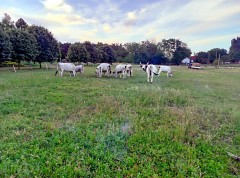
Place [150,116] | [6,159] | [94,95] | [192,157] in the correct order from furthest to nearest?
[94,95] < [150,116] < [192,157] < [6,159]

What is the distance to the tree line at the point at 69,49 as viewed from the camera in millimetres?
24688

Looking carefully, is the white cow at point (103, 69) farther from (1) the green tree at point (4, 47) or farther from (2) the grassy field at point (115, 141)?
(2) the grassy field at point (115, 141)

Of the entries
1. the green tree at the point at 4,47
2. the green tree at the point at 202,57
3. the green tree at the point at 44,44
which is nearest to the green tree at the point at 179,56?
the green tree at the point at 202,57

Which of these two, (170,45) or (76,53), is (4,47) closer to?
(76,53)

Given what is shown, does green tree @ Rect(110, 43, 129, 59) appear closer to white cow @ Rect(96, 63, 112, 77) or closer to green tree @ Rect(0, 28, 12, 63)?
green tree @ Rect(0, 28, 12, 63)

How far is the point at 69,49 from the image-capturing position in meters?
38.3

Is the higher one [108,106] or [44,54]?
[44,54]

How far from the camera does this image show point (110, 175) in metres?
3.08

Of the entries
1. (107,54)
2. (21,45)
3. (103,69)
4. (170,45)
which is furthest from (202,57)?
(21,45)

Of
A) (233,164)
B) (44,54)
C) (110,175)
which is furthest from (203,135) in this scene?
(44,54)

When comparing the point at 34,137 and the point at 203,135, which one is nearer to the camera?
the point at 34,137

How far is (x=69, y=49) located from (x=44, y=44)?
949 centimetres

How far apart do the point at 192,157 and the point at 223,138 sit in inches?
55.2

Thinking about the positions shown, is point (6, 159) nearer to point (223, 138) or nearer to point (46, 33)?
point (223, 138)
